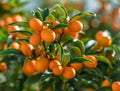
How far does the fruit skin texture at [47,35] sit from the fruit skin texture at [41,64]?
132 mm

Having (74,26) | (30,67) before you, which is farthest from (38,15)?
(30,67)

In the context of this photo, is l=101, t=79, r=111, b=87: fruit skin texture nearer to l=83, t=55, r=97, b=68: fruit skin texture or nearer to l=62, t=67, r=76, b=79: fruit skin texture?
l=83, t=55, r=97, b=68: fruit skin texture

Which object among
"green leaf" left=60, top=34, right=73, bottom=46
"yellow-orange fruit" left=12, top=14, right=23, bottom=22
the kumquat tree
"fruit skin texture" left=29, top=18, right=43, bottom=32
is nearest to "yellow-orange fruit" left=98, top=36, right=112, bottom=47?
the kumquat tree

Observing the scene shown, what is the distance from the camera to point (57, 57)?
85.0 inches

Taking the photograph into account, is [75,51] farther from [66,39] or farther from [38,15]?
[38,15]

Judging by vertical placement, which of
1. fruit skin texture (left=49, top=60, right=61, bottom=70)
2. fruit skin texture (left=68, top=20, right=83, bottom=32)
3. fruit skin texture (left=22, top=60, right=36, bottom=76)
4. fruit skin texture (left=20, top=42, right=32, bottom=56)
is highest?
fruit skin texture (left=68, top=20, right=83, bottom=32)

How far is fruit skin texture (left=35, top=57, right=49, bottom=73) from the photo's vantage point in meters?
2.09

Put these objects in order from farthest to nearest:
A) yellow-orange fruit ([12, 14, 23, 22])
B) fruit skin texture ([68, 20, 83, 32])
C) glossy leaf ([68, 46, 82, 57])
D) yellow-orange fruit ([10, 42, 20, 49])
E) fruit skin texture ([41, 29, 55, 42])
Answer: yellow-orange fruit ([12, 14, 23, 22]) < yellow-orange fruit ([10, 42, 20, 49]) < glossy leaf ([68, 46, 82, 57]) < fruit skin texture ([68, 20, 83, 32]) < fruit skin texture ([41, 29, 55, 42])

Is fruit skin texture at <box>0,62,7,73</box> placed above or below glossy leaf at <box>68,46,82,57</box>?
below

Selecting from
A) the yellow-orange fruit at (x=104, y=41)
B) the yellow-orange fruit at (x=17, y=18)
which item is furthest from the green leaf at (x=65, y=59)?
the yellow-orange fruit at (x=17, y=18)

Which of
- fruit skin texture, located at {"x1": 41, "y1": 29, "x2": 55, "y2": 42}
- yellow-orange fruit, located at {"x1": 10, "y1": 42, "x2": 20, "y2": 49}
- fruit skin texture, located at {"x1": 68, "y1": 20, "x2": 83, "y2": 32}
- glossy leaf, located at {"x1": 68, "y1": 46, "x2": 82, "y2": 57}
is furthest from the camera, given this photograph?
yellow-orange fruit, located at {"x1": 10, "y1": 42, "x2": 20, "y2": 49}

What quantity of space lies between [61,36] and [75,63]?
0.55 feet

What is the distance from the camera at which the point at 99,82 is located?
7.63ft

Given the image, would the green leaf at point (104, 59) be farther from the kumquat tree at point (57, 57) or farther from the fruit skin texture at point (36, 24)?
the fruit skin texture at point (36, 24)
